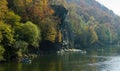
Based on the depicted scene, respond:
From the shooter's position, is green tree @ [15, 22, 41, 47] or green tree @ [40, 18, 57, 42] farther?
green tree @ [40, 18, 57, 42]

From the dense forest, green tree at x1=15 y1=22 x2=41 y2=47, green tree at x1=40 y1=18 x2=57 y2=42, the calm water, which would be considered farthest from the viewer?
green tree at x1=40 y1=18 x2=57 y2=42

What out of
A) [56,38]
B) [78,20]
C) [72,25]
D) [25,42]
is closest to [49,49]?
[56,38]

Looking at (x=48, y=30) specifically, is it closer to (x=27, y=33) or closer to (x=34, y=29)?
(x=34, y=29)

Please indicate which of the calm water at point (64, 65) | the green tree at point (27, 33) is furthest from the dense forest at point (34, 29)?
the calm water at point (64, 65)

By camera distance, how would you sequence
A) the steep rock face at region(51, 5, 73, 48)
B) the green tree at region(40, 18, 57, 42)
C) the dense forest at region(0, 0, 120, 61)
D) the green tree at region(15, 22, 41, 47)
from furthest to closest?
the steep rock face at region(51, 5, 73, 48) < the green tree at region(40, 18, 57, 42) < the green tree at region(15, 22, 41, 47) < the dense forest at region(0, 0, 120, 61)

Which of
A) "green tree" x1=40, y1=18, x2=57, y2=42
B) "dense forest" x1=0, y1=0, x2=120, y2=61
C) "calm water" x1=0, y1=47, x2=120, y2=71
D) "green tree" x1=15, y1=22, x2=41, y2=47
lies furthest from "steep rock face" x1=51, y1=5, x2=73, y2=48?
"calm water" x1=0, y1=47, x2=120, y2=71

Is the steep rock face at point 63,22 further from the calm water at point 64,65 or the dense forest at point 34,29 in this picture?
the calm water at point 64,65

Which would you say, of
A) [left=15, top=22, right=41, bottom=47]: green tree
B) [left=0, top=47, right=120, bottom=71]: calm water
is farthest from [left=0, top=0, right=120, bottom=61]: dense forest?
[left=0, top=47, right=120, bottom=71]: calm water

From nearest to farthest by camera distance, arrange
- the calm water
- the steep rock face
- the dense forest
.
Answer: the calm water, the dense forest, the steep rock face

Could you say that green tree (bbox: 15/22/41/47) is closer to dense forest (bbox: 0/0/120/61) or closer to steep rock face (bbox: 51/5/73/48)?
dense forest (bbox: 0/0/120/61)

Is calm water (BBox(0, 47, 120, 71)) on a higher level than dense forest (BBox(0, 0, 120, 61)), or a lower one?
lower

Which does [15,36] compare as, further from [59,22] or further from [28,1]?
[59,22]

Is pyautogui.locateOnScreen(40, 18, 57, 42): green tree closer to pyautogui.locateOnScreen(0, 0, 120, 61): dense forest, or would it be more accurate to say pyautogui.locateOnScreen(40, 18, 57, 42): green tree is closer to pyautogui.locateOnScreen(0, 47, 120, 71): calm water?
pyautogui.locateOnScreen(0, 0, 120, 61): dense forest

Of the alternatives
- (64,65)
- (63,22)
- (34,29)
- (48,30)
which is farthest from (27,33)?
(63,22)
